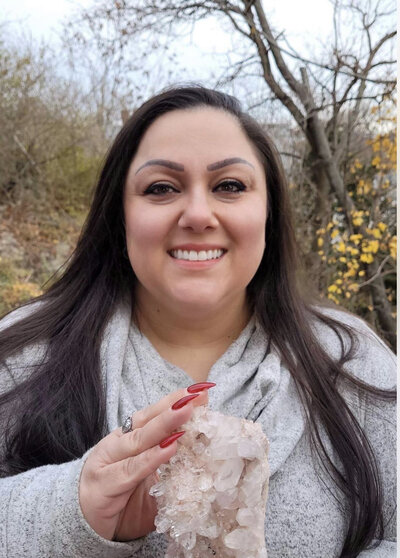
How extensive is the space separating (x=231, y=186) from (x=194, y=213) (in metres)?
0.13

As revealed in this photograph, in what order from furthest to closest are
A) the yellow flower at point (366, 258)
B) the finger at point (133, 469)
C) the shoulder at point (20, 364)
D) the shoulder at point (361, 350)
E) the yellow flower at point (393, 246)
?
the yellow flower at point (393, 246) < the yellow flower at point (366, 258) < the shoulder at point (361, 350) < the shoulder at point (20, 364) < the finger at point (133, 469)

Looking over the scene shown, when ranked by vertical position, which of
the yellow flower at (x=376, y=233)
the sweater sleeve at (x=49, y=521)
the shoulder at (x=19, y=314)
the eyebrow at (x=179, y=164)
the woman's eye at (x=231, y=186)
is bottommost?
the sweater sleeve at (x=49, y=521)

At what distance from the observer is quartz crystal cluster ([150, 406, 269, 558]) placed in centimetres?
78

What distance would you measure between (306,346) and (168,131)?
0.61 m

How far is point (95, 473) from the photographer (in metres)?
0.78

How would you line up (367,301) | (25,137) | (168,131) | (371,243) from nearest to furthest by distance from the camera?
(168,131) < (371,243) < (367,301) < (25,137)

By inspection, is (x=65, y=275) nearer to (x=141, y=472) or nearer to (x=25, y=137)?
(x=141, y=472)

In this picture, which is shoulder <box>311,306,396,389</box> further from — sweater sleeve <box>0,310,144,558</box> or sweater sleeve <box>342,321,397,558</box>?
sweater sleeve <box>0,310,144,558</box>

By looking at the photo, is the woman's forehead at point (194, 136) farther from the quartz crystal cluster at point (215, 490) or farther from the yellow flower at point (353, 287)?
the yellow flower at point (353, 287)

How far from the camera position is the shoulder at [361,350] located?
4.35 feet

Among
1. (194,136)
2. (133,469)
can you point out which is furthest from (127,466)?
(194,136)

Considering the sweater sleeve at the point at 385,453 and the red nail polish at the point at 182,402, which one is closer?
the red nail polish at the point at 182,402

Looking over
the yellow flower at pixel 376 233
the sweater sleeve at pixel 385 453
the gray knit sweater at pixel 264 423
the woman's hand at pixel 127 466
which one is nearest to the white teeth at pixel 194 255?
the gray knit sweater at pixel 264 423

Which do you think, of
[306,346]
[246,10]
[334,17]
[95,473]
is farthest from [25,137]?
[95,473]
